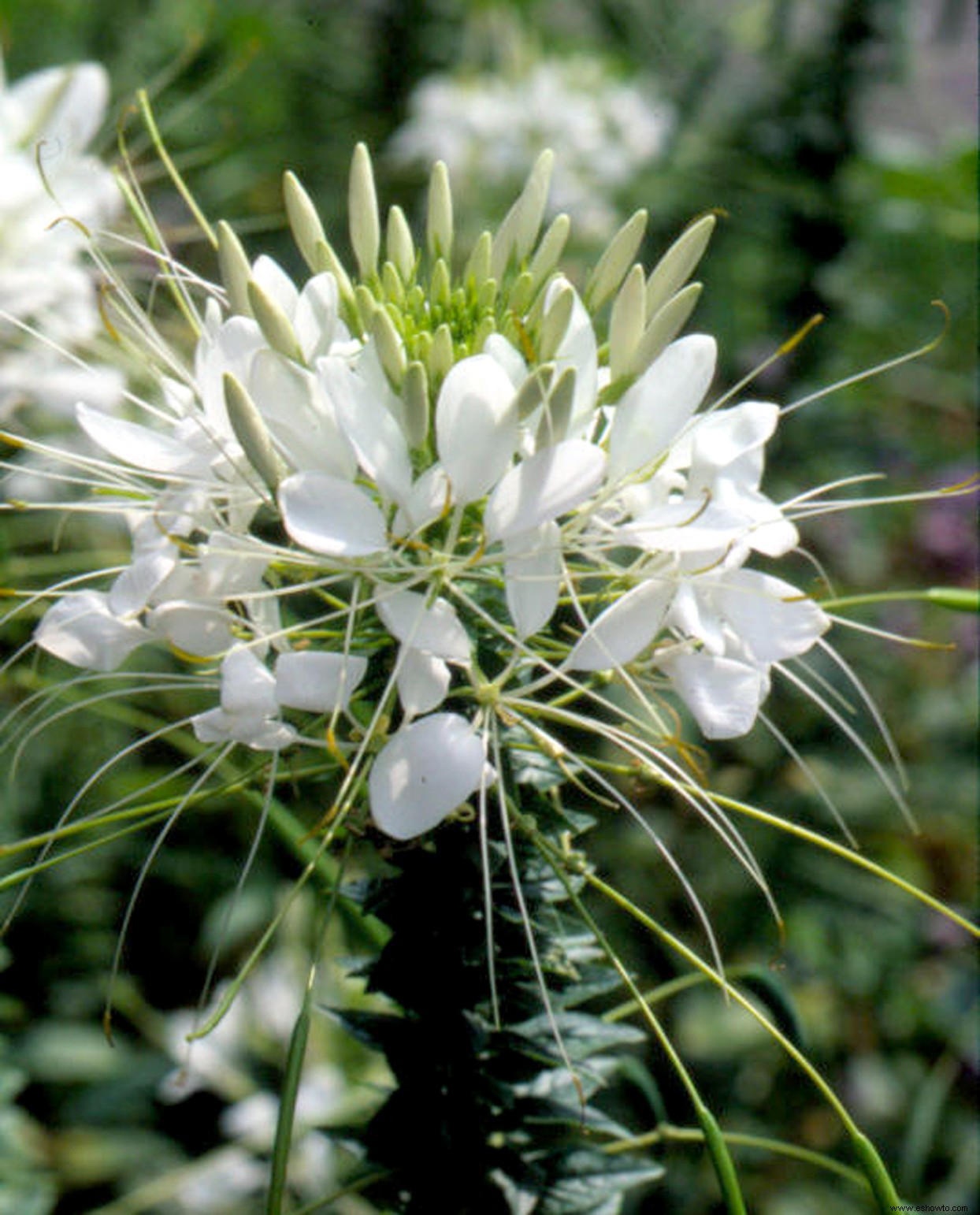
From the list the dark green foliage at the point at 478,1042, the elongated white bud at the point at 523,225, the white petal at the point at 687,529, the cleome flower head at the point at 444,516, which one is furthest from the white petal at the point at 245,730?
the elongated white bud at the point at 523,225

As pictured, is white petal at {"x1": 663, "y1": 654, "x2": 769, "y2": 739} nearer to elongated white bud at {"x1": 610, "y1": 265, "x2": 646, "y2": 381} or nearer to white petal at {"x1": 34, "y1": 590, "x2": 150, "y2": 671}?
elongated white bud at {"x1": 610, "y1": 265, "x2": 646, "y2": 381}

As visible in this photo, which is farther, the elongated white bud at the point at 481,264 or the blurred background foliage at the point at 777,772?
the blurred background foliage at the point at 777,772

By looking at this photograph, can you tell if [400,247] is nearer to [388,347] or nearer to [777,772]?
[388,347]

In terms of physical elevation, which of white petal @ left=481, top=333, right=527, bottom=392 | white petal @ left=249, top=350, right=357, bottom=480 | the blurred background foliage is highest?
white petal @ left=481, top=333, right=527, bottom=392

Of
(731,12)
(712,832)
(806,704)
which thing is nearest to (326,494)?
(712,832)

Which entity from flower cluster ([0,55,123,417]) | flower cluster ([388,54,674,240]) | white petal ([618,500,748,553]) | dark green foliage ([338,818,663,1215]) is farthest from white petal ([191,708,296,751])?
flower cluster ([388,54,674,240])

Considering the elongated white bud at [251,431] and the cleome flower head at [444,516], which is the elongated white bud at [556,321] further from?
the elongated white bud at [251,431]
